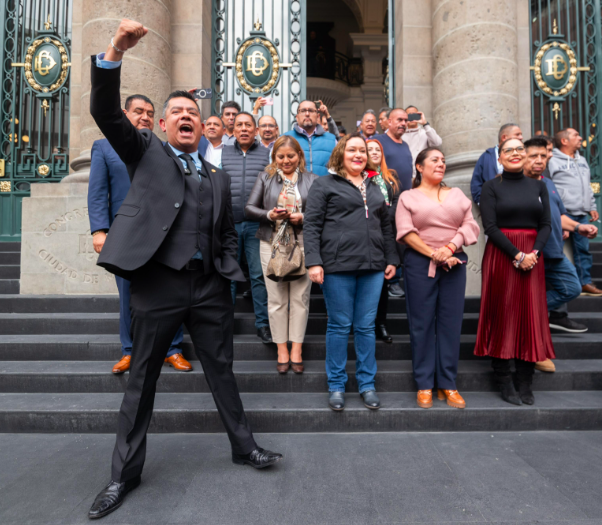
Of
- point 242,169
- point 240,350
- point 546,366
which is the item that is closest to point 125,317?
point 240,350

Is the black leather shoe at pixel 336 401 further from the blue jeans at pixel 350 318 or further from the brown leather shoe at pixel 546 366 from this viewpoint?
the brown leather shoe at pixel 546 366

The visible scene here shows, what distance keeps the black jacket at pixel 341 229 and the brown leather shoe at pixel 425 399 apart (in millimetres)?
1048

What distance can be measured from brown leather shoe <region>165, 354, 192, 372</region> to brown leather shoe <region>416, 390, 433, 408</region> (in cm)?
198

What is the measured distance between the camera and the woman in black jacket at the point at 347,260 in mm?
3389

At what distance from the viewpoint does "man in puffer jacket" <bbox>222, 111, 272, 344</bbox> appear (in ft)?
14.2

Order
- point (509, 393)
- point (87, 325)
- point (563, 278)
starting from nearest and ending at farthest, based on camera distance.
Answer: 1. point (509, 393)
2. point (563, 278)
3. point (87, 325)

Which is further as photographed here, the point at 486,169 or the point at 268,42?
the point at 268,42

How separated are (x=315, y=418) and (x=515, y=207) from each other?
2376 mm

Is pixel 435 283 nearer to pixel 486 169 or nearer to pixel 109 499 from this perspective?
pixel 486 169

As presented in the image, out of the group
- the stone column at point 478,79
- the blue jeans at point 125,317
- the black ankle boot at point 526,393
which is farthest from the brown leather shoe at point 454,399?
the stone column at point 478,79

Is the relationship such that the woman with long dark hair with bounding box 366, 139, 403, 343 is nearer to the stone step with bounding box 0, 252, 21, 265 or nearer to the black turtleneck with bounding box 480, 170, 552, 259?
the black turtleneck with bounding box 480, 170, 552, 259

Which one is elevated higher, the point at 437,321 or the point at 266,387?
the point at 437,321

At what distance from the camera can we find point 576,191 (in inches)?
212

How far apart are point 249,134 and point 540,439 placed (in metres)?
3.77
